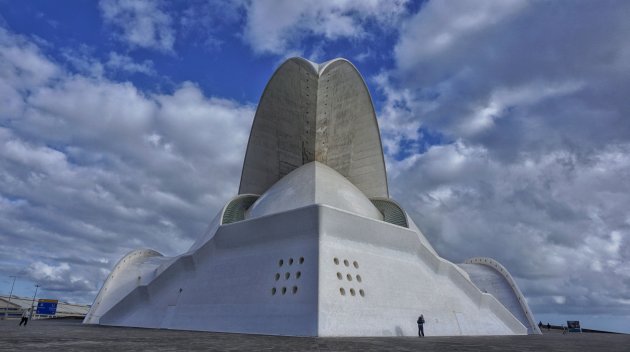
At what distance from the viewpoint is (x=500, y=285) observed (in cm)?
2642

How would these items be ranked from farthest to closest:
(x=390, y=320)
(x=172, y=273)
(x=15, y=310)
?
(x=15, y=310) → (x=172, y=273) → (x=390, y=320)

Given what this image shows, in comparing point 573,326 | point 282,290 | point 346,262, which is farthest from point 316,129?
point 573,326

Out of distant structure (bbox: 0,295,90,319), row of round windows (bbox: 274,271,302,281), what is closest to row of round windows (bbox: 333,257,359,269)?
row of round windows (bbox: 274,271,302,281)

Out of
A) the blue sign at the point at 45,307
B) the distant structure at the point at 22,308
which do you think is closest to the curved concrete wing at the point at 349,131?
the blue sign at the point at 45,307

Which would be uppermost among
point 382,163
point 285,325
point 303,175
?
point 382,163

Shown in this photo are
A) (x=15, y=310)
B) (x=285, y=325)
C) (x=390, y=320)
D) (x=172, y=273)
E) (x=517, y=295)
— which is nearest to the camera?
(x=285, y=325)

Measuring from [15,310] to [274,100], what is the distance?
5546 cm

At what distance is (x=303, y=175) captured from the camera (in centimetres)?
2148

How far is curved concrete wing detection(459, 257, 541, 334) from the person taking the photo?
24319mm

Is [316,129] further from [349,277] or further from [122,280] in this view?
[122,280]

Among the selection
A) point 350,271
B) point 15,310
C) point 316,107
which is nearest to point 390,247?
point 350,271

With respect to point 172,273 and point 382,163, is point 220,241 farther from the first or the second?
point 382,163

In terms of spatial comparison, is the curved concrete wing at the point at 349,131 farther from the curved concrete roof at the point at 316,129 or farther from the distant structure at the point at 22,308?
the distant structure at the point at 22,308

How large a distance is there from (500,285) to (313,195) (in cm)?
1641
